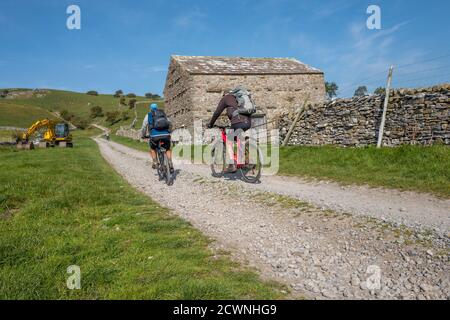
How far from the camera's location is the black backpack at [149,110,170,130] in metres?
9.54

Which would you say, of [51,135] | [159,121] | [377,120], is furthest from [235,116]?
[51,135]

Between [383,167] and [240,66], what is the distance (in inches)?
868

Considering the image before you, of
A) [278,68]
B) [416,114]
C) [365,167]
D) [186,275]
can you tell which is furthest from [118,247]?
[278,68]

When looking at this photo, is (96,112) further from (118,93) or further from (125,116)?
(118,93)

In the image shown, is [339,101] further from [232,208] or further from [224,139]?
[232,208]

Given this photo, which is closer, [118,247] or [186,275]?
[186,275]

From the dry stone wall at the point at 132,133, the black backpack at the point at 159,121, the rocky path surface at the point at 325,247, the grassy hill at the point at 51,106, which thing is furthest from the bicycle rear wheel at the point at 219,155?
the grassy hill at the point at 51,106

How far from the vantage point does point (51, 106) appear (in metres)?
127

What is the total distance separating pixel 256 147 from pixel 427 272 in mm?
5594

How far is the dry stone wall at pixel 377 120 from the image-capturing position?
10.6 meters

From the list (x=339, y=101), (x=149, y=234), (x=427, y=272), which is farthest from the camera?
(x=339, y=101)

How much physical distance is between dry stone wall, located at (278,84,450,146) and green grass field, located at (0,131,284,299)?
32.3 feet
